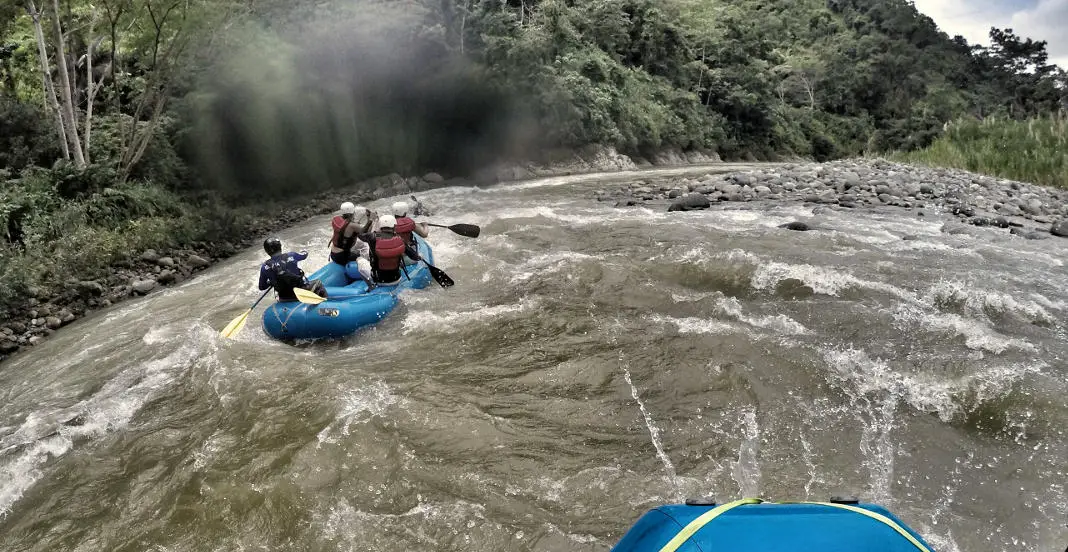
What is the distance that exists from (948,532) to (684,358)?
2253 mm

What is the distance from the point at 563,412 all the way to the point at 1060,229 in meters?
8.98

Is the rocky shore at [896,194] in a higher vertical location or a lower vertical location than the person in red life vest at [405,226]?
lower

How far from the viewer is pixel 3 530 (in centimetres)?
345

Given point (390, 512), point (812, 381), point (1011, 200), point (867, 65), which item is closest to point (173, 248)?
point (390, 512)

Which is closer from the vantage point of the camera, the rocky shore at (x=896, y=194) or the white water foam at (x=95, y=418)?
the white water foam at (x=95, y=418)

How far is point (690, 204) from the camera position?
40.0 ft

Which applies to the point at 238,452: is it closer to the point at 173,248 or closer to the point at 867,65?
the point at 173,248

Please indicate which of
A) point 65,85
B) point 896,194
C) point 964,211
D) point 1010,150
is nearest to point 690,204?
point 896,194

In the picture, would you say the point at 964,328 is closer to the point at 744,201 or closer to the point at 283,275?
the point at 283,275

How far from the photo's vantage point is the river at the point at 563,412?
3.24 meters

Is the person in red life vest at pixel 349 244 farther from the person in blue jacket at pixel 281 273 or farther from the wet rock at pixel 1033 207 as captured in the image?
the wet rock at pixel 1033 207

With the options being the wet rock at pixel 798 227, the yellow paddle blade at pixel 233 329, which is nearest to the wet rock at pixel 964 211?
the wet rock at pixel 798 227

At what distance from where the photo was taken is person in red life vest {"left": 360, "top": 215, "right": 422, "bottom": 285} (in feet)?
22.0

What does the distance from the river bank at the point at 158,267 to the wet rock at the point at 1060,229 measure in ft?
45.5
